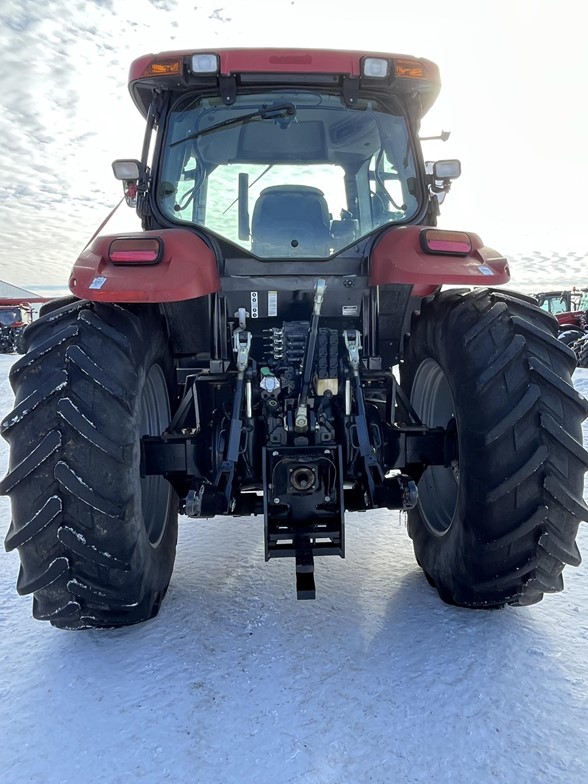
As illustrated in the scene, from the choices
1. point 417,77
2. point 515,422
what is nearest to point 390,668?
point 515,422

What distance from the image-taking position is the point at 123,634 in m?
2.17

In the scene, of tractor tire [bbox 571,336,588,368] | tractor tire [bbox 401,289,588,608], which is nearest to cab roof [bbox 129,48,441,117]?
tractor tire [bbox 401,289,588,608]

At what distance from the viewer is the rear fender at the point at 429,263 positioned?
6.78 ft

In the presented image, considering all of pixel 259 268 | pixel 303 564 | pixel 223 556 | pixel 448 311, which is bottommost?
→ pixel 223 556

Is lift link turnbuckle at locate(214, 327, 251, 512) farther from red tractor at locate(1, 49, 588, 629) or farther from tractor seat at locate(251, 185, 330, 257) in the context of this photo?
tractor seat at locate(251, 185, 330, 257)

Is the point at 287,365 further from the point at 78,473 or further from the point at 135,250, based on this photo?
the point at 78,473

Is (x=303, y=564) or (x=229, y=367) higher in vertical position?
(x=229, y=367)

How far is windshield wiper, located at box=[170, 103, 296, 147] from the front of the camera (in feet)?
7.96

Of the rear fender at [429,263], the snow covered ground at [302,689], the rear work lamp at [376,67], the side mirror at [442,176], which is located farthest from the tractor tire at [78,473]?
the side mirror at [442,176]

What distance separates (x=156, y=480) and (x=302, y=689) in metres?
1.20

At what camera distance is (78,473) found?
6.13 feet

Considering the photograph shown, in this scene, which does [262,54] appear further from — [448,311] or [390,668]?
[390,668]

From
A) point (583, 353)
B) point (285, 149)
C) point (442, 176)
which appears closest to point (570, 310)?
point (583, 353)

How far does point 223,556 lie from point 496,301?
Answer: 1.73 metres
